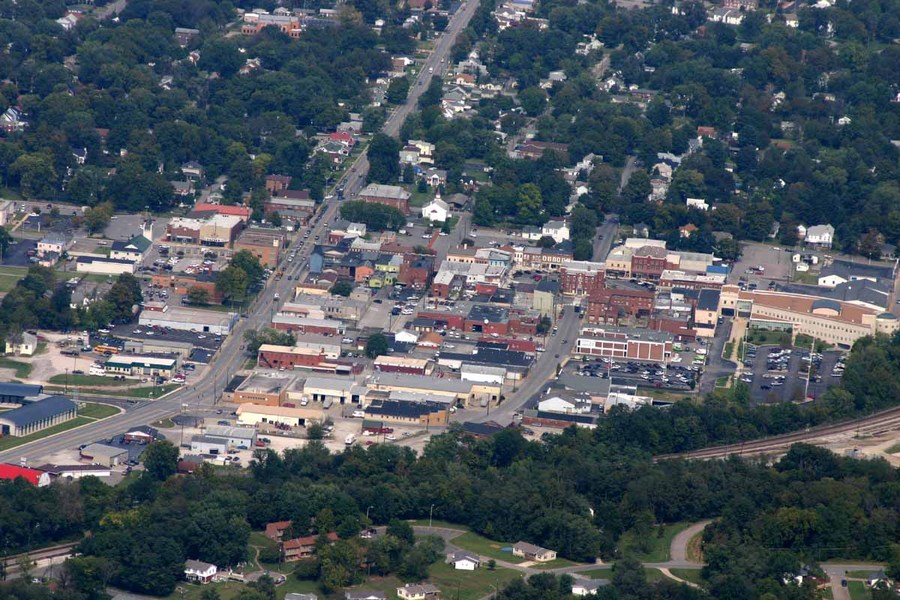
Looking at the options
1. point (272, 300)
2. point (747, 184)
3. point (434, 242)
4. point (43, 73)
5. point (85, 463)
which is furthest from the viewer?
point (43, 73)

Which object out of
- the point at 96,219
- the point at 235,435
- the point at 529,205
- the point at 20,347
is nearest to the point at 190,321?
the point at 20,347

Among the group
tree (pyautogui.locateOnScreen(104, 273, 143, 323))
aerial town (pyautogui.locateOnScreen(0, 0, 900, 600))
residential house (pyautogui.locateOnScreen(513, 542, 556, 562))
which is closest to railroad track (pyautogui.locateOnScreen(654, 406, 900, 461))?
aerial town (pyautogui.locateOnScreen(0, 0, 900, 600))

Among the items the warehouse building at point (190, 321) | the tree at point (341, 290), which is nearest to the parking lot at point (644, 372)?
the tree at point (341, 290)

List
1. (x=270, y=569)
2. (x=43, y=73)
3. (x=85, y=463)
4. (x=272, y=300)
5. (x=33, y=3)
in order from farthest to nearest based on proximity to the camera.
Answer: (x=33, y=3)
(x=43, y=73)
(x=272, y=300)
(x=85, y=463)
(x=270, y=569)

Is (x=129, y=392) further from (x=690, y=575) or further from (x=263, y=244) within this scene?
(x=690, y=575)

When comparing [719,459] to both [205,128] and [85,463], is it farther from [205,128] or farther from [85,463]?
[205,128]

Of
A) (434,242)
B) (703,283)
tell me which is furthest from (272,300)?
(703,283)
